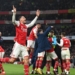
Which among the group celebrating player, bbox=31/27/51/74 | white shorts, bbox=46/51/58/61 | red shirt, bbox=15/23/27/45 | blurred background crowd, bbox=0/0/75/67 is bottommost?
white shorts, bbox=46/51/58/61

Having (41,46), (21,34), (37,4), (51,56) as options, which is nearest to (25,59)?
(21,34)

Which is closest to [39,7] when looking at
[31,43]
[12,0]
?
[12,0]

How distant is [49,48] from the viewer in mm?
9047

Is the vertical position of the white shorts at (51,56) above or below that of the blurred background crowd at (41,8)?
below

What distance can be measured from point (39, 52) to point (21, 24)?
4.42 ft

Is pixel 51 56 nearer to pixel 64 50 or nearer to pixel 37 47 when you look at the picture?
pixel 37 47

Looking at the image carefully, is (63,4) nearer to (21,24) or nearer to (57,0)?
(57,0)

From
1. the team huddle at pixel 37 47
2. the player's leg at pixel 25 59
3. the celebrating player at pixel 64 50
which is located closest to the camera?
the player's leg at pixel 25 59

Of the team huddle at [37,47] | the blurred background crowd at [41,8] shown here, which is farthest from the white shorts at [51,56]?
the blurred background crowd at [41,8]

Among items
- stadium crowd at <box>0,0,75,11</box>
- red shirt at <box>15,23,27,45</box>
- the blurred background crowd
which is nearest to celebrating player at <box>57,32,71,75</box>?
red shirt at <box>15,23,27,45</box>

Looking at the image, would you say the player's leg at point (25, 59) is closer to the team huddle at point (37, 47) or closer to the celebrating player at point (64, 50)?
the team huddle at point (37, 47)

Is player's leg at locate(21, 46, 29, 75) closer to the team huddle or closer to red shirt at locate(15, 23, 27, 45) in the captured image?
the team huddle

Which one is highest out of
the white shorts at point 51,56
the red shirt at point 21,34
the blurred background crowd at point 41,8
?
the blurred background crowd at point 41,8

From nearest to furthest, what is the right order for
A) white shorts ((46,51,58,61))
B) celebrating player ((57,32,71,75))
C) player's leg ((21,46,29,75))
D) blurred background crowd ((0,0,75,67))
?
player's leg ((21,46,29,75)), white shorts ((46,51,58,61)), celebrating player ((57,32,71,75)), blurred background crowd ((0,0,75,67))
